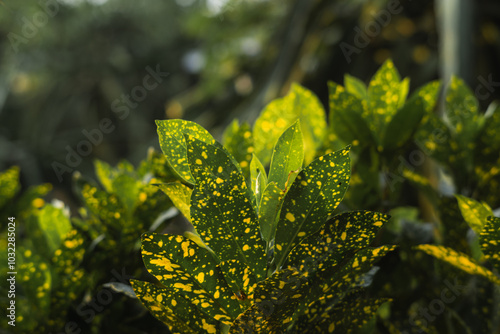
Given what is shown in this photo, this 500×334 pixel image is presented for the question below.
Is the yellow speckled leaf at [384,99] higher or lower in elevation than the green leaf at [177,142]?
lower

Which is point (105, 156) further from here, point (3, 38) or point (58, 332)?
point (58, 332)

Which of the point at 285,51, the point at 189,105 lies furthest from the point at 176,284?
the point at 189,105

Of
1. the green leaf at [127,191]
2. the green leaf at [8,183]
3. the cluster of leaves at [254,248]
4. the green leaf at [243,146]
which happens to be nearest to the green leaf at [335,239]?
the cluster of leaves at [254,248]

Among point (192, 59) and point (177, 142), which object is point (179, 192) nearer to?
point (177, 142)

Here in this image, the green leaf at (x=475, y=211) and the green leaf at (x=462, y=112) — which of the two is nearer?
the green leaf at (x=475, y=211)

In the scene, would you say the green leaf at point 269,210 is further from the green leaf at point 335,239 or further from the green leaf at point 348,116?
the green leaf at point 348,116

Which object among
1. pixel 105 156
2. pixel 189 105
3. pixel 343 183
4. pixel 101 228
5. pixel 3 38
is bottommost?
pixel 343 183
